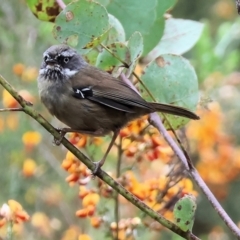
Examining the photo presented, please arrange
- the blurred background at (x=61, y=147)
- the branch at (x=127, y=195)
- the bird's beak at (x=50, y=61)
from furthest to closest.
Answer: the blurred background at (x=61, y=147)
the bird's beak at (x=50, y=61)
the branch at (x=127, y=195)

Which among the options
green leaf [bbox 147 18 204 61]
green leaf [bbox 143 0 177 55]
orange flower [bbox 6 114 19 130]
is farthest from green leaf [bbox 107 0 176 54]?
orange flower [bbox 6 114 19 130]

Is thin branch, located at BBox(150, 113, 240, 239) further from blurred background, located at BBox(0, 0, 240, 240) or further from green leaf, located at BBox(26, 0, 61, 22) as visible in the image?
blurred background, located at BBox(0, 0, 240, 240)

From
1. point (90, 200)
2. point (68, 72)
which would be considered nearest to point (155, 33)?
point (68, 72)

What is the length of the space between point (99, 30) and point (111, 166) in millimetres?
1759

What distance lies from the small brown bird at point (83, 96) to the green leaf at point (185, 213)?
674 mm

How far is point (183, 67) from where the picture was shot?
189 centimetres

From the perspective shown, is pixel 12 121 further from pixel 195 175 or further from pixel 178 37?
pixel 195 175

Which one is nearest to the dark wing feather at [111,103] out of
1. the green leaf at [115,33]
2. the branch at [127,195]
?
the green leaf at [115,33]

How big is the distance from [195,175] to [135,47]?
1.35 feet

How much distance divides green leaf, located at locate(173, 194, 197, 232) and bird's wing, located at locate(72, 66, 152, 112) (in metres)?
0.74

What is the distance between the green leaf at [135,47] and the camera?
5.61 ft

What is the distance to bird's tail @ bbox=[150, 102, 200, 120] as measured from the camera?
1.95m

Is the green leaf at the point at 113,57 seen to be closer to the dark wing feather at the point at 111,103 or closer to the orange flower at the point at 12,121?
the dark wing feather at the point at 111,103

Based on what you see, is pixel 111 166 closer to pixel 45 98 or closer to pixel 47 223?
pixel 47 223
